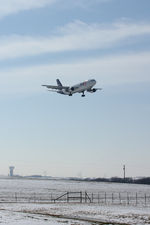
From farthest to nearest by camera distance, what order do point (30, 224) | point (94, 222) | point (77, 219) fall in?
1. point (77, 219)
2. point (94, 222)
3. point (30, 224)

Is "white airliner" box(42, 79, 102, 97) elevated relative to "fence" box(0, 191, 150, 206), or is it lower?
elevated

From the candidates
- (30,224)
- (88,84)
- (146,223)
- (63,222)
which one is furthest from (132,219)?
(88,84)

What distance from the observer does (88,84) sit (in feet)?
276

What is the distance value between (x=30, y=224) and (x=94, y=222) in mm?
5037

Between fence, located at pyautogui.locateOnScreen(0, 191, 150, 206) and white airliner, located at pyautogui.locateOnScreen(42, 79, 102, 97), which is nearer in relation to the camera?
fence, located at pyautogui.locateOnScreen(0, 191, 150, 206)

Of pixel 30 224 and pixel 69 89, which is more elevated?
pixel 69 89

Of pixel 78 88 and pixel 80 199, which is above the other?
pixel 78 88

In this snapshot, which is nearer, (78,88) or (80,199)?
(80,199)

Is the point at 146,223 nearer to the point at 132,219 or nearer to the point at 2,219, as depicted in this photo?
the point at 132,219

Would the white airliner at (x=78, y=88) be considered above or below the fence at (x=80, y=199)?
above

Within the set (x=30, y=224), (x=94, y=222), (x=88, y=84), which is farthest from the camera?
(x=88, y=84)

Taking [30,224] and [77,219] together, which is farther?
[77,219]

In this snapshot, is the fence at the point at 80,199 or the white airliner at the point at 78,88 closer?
the fence at the point at 80,199

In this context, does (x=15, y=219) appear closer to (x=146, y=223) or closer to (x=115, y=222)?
(x=115, y=222)
